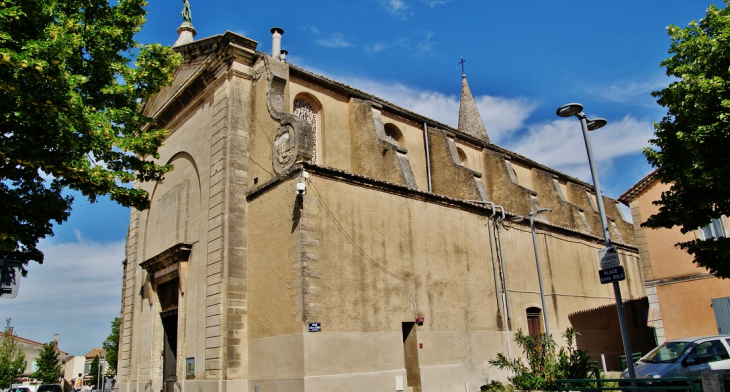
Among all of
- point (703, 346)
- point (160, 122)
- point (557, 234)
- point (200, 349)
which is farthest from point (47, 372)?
point (703, 346)

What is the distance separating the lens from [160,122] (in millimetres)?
18766

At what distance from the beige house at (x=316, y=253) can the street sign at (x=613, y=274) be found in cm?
494

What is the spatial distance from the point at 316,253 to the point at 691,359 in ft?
27.2

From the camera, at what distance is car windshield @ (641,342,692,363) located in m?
11.5

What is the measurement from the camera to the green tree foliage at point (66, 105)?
A: 8961 mm

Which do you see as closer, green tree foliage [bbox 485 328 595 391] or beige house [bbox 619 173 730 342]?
green tree foliage [bbox 485 328 595 391]

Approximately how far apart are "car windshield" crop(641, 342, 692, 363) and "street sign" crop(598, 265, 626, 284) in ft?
9.17

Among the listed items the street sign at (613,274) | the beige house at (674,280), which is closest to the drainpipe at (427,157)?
the beige house at (674,280)

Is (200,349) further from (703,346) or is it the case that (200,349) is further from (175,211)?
(703,346)

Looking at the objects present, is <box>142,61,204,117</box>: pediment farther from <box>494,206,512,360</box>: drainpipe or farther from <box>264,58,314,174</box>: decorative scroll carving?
<box>494,206,512,360</box>: drainpipe

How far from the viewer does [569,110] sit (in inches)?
435

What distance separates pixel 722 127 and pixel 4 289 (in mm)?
12176

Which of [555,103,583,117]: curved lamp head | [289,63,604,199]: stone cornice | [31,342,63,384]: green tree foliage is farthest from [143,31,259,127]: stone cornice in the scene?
[31,342,63,384]: green tree foliage

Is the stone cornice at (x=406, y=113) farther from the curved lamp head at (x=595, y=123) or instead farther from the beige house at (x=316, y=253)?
the curved lamp head at (x=595, y=123)
